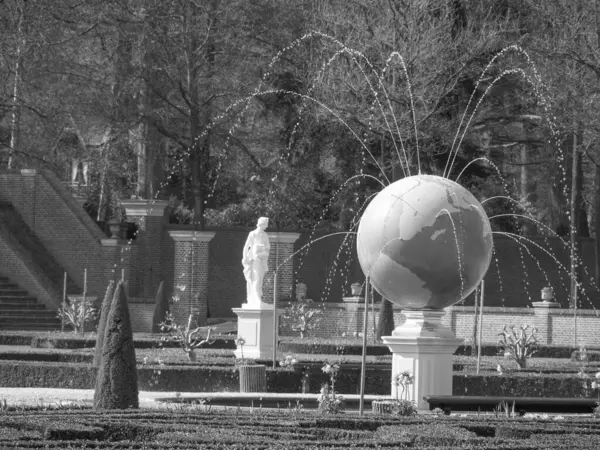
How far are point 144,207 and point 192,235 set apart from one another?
5.32 feet

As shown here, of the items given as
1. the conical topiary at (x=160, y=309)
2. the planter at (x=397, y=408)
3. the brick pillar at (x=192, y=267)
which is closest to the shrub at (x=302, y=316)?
the brick pillar at (x=192, y=267)

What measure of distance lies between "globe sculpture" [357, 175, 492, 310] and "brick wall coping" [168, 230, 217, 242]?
22.2 meters

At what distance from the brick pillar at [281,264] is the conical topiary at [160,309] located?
3.50 meters

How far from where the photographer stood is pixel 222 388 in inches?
832

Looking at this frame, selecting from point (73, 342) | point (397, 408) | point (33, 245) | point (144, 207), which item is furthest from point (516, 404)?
point (144, 207)

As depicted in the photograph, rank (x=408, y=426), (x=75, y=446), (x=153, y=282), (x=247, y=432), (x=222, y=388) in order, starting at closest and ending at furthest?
(x=75, y=446) → (x=247, y=432) → (x=408, y=426) → (x=222, y=388) → (x=153, y=282)

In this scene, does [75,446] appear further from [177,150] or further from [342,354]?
[177,150]

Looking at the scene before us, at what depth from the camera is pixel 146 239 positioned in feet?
128

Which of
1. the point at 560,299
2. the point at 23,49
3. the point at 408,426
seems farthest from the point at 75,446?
the point at 560,299

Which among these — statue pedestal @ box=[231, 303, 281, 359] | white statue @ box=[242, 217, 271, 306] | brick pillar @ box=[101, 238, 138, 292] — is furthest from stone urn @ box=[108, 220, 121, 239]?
statue pedestal @ box=[231, 303, 281, 359]

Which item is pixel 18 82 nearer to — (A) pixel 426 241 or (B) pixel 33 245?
(B) pixel 33 245

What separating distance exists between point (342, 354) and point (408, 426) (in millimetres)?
14978

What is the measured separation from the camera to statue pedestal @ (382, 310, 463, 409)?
16.2 meters

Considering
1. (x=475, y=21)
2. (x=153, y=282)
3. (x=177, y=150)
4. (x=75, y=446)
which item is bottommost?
(x=75, y=446)
